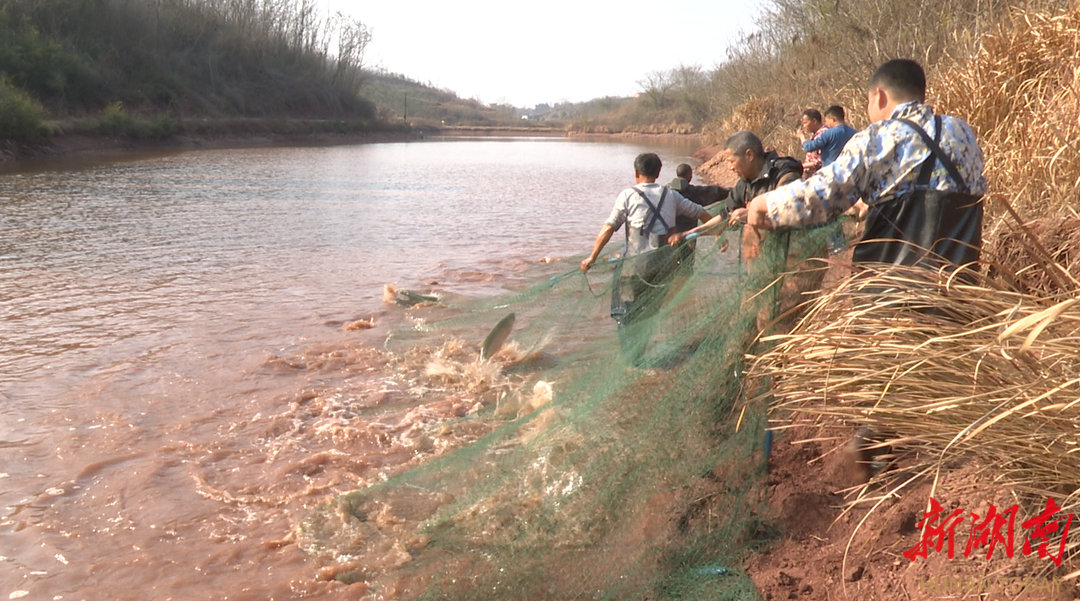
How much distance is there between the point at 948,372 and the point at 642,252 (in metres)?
2.63

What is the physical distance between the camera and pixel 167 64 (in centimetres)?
5309

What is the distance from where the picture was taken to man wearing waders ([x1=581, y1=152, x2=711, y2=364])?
4.37 metres

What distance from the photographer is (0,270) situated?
10.6 m

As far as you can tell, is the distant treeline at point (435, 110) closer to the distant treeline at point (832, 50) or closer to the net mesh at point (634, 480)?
the distant treeline at point (832, 50)

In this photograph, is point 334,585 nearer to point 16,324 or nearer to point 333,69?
point 16,324

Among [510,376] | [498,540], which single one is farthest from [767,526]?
[510,376]

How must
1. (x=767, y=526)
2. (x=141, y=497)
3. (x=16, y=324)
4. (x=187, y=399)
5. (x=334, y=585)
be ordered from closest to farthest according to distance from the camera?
1. (x=767, y=526)
2. (x=334, y=585)
3. (x=141, y=497)
4. (x=187, y=399)
5. (x=16, y=324)

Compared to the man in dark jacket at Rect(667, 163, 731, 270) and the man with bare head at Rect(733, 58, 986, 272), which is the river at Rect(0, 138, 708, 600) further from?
the man with bare head at Rect(733, 58, 986, 272)

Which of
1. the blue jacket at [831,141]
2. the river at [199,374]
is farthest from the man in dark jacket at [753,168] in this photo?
the blue jacket at [831,141]

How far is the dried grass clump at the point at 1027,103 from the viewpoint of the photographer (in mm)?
4707

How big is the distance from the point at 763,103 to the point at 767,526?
23.7 meters

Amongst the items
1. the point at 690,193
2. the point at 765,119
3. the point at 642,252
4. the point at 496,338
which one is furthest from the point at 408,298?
the point at 765,119

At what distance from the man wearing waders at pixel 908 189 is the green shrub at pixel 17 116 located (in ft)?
104

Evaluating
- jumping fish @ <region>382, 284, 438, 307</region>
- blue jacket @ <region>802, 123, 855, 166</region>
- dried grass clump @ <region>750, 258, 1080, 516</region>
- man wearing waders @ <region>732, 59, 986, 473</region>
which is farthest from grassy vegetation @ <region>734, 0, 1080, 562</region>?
jumping fish @ <region>382, 284, 438, 307</region>
